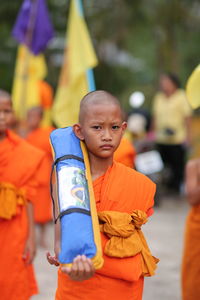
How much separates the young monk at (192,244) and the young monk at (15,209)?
103 centimetres

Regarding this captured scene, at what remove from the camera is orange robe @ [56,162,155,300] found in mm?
2924

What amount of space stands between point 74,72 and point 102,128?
4.52 metres

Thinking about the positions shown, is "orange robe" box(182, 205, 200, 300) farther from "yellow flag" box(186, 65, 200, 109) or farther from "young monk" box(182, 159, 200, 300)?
"yellow flag" box(186, 65, 200, 109)

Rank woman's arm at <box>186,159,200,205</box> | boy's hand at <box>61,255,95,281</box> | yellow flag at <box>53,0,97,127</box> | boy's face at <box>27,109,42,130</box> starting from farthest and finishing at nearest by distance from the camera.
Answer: boy's face at <box>27,109,42,130</box> → yellow flag at <box>53,0,97,127</box> → woman's arm at <box>186,159,200,205</box> → boy's hand at <box>61,255,95,281</box>

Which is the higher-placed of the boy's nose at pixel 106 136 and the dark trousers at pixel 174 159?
the dark trousers at pixel 174 159

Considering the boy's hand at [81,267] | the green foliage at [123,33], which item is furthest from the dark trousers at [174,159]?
the boy's hand at [81,267]

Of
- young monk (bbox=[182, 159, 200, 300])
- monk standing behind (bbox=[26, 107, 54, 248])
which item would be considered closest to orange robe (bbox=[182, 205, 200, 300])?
young monk (bbox=[182, 159, 200, 300])

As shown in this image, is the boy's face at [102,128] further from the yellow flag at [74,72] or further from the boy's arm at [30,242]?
the yellow flag at [74,72]

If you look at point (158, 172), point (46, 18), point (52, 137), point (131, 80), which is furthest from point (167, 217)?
point (131, 80)

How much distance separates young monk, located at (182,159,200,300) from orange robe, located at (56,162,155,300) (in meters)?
1.18

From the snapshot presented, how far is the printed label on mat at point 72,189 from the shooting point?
2711mm

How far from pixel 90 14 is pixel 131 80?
8.83 feet

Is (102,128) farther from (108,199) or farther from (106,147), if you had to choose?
(108,199)

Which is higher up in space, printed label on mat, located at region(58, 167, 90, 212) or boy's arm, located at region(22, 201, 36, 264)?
boy's arm, located at region(22, 201, 36, 264)
